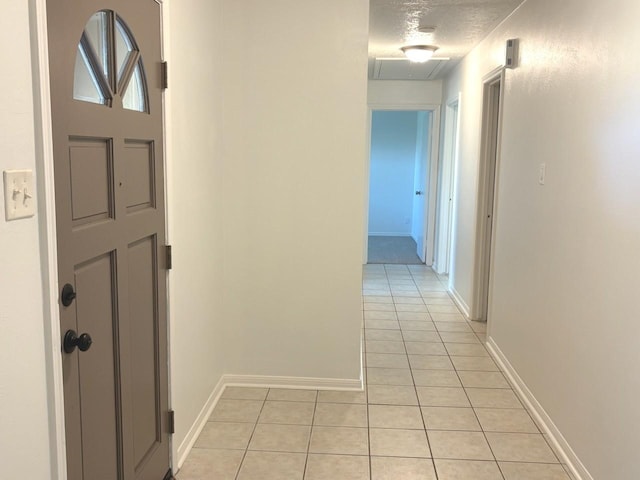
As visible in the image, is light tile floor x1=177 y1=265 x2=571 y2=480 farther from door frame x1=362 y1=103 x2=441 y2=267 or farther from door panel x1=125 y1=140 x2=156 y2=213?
door frame x1=362 y1=103 x2=441 y2=267

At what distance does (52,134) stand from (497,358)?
3334 millimetres

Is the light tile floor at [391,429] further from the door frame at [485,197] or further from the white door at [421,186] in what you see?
the white door at [421,186]

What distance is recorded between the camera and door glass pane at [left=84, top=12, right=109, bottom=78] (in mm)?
1687

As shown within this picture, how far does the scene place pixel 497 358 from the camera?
3.93m

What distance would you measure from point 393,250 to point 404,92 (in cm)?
251

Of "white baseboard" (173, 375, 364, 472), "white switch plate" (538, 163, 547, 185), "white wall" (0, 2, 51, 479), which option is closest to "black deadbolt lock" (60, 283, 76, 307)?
"white wall" (0, 2, 51, 479)

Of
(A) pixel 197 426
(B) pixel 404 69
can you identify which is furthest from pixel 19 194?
(B) pixel 404 69

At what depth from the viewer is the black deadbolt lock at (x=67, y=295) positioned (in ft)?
4.96

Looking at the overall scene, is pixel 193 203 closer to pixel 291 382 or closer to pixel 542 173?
pixel 291 382

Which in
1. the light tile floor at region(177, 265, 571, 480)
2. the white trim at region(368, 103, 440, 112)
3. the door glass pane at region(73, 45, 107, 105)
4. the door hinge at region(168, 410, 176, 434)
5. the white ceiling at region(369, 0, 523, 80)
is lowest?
the light tile floor at region(177, 265, 571, 480)

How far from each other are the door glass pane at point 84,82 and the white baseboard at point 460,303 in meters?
3.95

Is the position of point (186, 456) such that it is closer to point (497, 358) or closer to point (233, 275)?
point (233, 275)

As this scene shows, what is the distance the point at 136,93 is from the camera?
206 centimetres

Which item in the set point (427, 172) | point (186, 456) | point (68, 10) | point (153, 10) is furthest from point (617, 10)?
point (427, 172)
